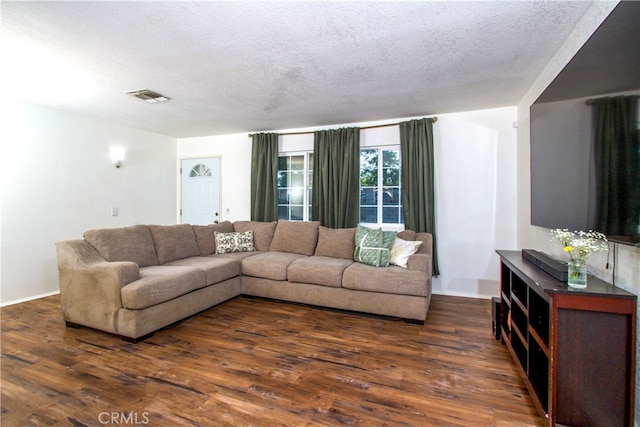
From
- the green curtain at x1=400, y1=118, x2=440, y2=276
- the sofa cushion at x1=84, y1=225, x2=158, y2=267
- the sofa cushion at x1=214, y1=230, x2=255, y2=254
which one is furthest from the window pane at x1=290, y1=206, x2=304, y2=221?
the sofa cushion at x1=84, y1=225, x2=158, y2=267

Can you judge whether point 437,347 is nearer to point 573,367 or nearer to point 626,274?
point 573,367

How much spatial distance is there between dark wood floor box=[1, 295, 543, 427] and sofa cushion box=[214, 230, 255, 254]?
50.9 inches

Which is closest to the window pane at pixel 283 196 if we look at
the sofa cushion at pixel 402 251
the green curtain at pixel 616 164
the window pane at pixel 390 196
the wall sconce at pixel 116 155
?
the window pane at pixel 390 196

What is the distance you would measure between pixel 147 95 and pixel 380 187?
3.18 meters

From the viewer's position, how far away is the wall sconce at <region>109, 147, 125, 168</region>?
14.9 ft

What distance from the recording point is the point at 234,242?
429 cm

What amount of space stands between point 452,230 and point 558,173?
1960mm

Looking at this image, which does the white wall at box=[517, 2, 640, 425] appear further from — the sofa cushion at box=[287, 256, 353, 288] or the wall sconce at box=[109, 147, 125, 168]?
the wall sconce at box=[109, 147, 125, 168]

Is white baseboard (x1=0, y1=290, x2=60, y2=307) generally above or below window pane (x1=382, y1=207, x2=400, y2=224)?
below

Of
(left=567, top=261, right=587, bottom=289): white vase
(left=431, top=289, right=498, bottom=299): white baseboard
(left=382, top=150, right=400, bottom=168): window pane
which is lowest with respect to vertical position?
(left=431, top=289, right=498, bottom=299): white baseboard

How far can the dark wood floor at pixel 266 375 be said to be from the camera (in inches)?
65.4

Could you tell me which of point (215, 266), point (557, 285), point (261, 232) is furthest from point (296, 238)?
point (557, 285)

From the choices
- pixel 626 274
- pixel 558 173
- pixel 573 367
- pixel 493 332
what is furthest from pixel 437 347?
pixel 558 173

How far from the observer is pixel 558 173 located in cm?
206
